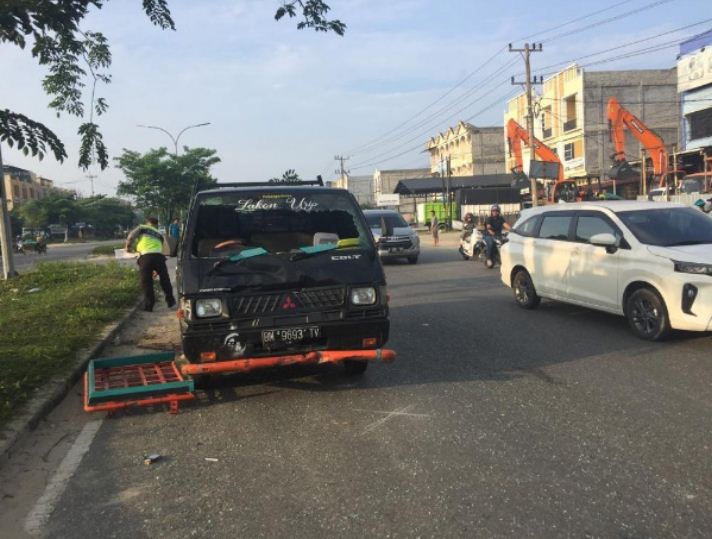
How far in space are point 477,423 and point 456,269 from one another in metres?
13.2

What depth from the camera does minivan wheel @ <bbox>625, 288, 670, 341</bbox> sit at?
23.8 ft

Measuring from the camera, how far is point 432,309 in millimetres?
10688

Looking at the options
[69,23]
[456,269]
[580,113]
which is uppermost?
[580,113]

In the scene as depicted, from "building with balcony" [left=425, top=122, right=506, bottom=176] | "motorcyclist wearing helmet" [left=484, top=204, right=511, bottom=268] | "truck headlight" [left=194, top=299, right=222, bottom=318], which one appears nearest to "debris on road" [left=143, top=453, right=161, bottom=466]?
"truck headlight" [left=194, top=299, right=222, bottom=318]

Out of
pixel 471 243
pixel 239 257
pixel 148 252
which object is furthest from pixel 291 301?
pixel 471 243

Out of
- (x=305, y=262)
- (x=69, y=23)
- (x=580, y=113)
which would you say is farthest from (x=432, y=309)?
(x=580, y=113)

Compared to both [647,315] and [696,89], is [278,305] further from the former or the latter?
[696,89]

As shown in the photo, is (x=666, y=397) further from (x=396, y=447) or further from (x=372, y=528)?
(x=372, y=528)

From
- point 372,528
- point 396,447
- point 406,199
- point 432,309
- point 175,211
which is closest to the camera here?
point 372,528

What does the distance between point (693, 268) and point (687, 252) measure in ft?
1.01

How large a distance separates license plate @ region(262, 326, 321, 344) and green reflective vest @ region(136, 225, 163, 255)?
5843mm

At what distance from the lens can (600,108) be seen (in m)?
47.8

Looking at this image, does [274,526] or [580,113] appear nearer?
[274,526]

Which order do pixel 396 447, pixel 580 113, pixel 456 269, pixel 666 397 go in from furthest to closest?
pixel 580 113, pixel 456 269, pixel 666 397, pixel 396 447
